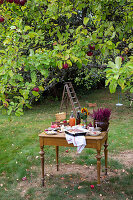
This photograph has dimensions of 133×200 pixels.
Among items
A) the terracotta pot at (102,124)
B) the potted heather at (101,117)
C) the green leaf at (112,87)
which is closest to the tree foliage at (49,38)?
the green leaf at (112,87)

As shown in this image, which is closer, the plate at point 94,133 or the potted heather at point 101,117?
the plate at point 94,133

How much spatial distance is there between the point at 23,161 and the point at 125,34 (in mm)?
3673

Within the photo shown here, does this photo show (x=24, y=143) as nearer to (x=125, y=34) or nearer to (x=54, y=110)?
(x=125, y=34)

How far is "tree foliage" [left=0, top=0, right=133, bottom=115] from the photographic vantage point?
2402 millimetres

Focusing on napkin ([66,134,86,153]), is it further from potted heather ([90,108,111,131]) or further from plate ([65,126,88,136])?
potted heather ([90,108,111,131])

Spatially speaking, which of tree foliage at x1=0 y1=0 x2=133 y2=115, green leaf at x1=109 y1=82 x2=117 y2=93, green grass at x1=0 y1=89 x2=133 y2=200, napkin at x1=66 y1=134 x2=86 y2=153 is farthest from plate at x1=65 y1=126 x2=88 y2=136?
green leaf at x1=109 y1=82 x2=117 y2=93

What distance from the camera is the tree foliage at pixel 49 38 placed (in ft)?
7.88

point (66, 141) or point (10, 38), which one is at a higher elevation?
point (10, 38)

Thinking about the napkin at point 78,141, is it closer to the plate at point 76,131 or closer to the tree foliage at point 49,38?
the plate at point 76,131

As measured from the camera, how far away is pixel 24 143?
6469 millimetres

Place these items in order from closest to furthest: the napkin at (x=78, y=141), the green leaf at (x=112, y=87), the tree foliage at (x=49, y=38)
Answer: the green leaf at (x=112, y=87) → the tree foliage at (x=49, y=38) → the napkin at (x=78, y=141)

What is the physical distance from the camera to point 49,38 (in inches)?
132

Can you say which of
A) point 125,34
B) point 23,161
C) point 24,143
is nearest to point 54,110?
point 24,143

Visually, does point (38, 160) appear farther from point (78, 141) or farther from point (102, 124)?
point (102, 124)
